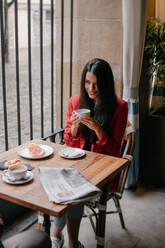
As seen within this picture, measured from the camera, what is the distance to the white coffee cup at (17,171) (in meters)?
1.55

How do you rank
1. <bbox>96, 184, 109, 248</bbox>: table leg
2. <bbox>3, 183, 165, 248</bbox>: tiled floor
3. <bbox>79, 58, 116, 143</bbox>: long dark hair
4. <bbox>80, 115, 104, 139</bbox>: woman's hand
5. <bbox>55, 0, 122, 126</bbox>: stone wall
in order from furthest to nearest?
<bbox>55, 0, 122, 126</bbox>: stone wall < <bbox>3, 183, 165, 248</bbox>: tiled floor < <bbox>79, 58, 116, 143</bbox>: long dark hair < <bbox>80, 115, 104, 139</bbox>: woman's hand < <bbox>96, 184, 109, 248</bbox>: table leg

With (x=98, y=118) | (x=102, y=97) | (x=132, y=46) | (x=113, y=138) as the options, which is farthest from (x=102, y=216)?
(x=132, y=46)

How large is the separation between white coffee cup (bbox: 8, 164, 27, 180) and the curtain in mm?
1516

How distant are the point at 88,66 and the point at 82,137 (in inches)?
19.3

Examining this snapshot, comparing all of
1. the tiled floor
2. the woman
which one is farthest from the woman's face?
the tiled floor

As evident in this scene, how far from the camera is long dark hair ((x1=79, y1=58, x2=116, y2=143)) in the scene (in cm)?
218

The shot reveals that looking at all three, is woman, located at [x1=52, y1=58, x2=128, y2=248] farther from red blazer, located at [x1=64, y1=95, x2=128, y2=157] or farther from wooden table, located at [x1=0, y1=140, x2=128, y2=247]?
wooden table, located at [x1=0, y1=140, x2=128, y2=247]

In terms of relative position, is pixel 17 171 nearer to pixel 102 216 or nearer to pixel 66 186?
pixel 66 186

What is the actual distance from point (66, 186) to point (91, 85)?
0.87m

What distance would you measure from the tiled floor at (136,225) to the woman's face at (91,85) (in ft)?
3.27

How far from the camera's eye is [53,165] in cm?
179

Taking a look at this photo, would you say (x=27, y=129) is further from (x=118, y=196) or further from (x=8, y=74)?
(x=8, y=74)

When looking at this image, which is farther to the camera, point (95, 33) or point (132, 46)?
point (95, 33)

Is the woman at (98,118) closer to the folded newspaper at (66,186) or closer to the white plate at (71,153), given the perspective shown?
the white plate at (71,153)
